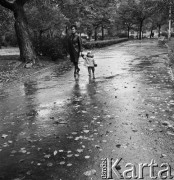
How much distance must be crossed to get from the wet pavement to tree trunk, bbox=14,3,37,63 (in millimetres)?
7043

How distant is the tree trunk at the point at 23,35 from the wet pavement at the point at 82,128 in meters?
7.04

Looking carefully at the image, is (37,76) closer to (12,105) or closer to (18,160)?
(12,105)

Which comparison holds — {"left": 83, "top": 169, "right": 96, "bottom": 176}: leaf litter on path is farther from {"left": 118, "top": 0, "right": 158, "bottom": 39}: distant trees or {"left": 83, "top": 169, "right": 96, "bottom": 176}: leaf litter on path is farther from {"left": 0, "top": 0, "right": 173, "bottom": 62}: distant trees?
{"left": 118, "top": 0, "right": 158, "bottom": 39}: distant trees

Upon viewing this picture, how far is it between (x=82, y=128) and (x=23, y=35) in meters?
13.0

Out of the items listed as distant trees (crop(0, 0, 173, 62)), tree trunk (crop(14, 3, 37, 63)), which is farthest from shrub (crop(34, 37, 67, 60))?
tree trunk (crop(14, 3, 37, 63))

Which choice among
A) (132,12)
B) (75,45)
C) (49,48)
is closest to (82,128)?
(75,45)

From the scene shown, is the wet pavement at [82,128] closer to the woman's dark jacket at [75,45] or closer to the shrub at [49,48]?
the woman's dark jacket at [75,45]

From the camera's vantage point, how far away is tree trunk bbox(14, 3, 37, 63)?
17.9 m

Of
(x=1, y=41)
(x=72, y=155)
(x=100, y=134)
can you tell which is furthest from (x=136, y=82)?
(x=1, y=41)

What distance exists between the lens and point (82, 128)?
638 centimetres

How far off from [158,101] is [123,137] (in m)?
2.97

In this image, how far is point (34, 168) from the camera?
4.65 meters

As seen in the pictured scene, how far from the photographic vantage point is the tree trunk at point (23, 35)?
17938mm

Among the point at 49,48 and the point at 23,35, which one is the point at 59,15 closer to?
→ the point at 49,48
